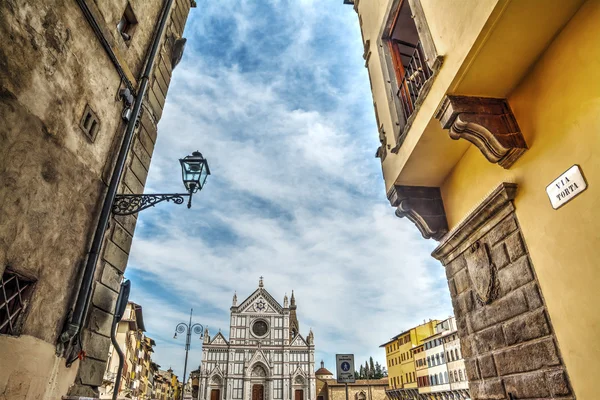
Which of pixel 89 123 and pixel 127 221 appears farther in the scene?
pixel 127 221

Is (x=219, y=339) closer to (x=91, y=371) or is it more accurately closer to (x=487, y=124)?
(x=91, y=371)

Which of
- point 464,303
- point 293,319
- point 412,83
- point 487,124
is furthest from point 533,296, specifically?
point 293,319

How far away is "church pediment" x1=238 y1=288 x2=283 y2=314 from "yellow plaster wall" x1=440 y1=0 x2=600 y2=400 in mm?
58541

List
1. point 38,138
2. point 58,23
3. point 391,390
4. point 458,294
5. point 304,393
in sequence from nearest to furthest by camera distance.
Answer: point 38,138, point 58,23, point 458,294, point 304,393, point 391,390

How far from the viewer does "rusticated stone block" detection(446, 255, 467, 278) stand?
4723 mm

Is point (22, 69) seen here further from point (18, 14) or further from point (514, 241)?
point (514, 241)

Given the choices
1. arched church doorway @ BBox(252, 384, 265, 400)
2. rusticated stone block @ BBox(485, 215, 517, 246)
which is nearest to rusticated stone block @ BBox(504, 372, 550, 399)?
rusticated stone block @ BBox(485, 215, 517, 246)

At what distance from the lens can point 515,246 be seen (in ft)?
11.9

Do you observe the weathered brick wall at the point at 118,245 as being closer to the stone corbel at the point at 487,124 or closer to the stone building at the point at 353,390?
the stone corbel at the point at 487,124

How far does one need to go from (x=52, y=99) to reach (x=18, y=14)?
843mm

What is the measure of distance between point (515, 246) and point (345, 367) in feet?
24.3

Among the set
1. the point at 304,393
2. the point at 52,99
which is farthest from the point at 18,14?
the point at 304,393

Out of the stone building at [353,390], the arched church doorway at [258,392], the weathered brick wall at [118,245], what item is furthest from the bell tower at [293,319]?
the weathered brick wall at [118,245]

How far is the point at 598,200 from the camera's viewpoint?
270cm
